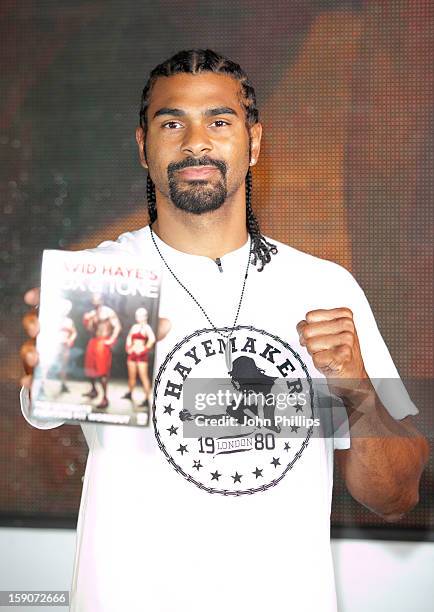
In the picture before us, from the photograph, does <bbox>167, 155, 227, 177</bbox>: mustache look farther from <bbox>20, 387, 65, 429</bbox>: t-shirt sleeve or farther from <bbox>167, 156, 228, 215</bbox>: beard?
<bbox>20, 387, 65, 429</bbox>: t-shirt sleeve

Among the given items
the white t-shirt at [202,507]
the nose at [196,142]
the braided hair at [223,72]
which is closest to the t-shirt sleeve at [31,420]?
the white t-shirt at [202,507]

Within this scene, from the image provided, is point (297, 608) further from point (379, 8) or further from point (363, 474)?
point (379, 8)

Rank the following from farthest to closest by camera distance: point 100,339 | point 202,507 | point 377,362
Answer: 1. point 377,362
2. point 202,507
3. point 100,339

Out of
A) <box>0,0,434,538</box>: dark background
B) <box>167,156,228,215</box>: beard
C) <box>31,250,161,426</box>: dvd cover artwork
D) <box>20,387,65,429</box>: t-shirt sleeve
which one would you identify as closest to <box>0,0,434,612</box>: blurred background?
<box>0,0,434,538</box>: dark background

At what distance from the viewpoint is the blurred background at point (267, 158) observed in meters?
1.75

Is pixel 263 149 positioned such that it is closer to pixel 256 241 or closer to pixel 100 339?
pixel 256 241

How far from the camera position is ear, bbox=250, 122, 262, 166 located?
1625 mm

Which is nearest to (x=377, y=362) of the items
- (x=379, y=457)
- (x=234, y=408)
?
(x=379, y=457)

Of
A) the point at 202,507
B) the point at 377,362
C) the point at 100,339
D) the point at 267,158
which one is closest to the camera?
the point at 100,339

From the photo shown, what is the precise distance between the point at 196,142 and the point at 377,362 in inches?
22.6

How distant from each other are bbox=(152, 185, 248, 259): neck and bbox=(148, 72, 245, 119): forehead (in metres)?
0.18

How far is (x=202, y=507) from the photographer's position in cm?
145

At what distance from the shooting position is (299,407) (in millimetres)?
1539

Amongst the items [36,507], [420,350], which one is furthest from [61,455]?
[420,350]
